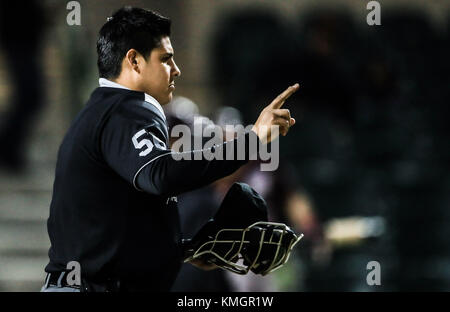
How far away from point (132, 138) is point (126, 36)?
0.39 metres

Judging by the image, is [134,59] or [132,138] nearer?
[132,138]

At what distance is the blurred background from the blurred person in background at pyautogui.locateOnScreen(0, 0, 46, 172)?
10 mm

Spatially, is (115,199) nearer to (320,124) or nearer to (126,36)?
(126,36)

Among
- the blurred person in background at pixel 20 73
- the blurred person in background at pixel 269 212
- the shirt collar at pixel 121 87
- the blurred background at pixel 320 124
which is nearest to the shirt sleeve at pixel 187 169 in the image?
the shirt collar at pixel 121 87

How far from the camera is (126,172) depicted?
2.74 metres

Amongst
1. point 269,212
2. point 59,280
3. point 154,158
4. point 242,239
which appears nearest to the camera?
point 154,158

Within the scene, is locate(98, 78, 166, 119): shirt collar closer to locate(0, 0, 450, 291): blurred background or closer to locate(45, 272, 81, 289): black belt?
locate(45, 272, 81, 289): black belt

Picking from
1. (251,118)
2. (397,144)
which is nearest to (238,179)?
(251,118)

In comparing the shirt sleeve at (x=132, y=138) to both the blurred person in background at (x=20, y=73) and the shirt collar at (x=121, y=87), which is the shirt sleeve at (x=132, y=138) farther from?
the blurred person in background at (x=20, y=73)

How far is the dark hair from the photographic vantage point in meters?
2.95

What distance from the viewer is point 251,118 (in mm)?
7582

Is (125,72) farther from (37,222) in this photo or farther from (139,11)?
(37,222)

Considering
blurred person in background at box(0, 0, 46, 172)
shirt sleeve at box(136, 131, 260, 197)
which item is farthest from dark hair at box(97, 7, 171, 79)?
blurred person in background at box(0, 0, 46, 172)

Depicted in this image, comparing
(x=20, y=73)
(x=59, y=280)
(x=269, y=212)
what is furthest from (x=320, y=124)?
(x=59, y=280)
